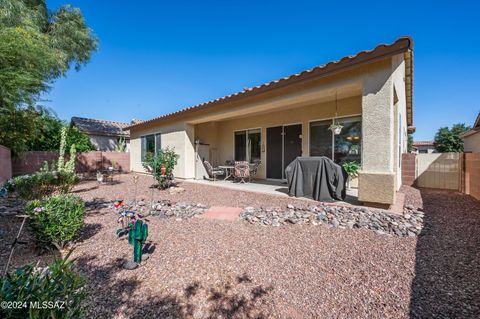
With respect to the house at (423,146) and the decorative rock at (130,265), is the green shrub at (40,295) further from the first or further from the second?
the house at (423,146)

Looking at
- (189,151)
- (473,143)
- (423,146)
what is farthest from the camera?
(423,146)

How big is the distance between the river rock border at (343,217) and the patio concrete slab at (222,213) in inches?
7.3

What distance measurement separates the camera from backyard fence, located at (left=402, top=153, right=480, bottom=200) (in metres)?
7.50

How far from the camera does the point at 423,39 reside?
7.00 metres

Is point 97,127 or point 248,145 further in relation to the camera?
point 97,127

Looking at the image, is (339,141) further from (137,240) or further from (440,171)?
(137,240)

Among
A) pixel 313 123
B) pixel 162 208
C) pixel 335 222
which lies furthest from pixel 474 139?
pixel 162 208

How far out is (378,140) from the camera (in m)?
4.64

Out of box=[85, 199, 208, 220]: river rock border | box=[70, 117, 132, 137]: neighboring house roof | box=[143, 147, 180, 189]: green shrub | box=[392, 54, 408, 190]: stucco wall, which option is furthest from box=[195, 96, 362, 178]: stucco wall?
box=[70, 117, 132, 137]: neighboring house roof

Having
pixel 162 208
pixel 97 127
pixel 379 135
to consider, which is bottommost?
pixel 162 208

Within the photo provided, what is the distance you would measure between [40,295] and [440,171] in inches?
460

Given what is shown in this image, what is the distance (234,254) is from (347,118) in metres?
6.24

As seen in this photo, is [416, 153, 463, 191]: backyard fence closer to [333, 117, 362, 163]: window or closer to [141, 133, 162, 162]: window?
[333, 117, 362, 163]: window

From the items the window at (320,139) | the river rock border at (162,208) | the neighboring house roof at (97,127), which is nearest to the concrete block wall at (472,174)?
the window at (320,139)
